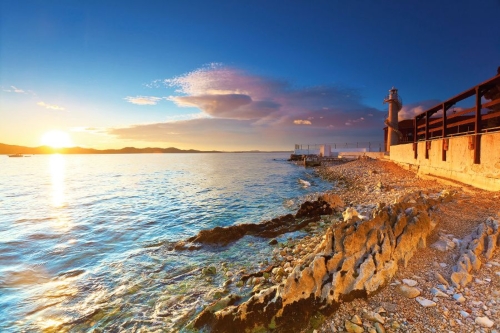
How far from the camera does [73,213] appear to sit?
57.3 ft

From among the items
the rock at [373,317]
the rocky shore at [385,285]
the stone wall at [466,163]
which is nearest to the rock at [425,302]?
the rocky shore at [385,285]

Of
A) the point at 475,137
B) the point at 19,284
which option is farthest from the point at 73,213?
the point at 475,137

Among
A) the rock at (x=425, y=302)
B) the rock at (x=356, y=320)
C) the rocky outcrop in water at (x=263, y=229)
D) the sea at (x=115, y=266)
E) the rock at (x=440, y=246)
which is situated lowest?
the sea at (x=115, y=266)

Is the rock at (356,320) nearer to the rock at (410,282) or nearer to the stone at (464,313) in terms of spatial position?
the rock at (410,282)

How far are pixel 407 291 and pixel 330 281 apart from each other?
4.41ft

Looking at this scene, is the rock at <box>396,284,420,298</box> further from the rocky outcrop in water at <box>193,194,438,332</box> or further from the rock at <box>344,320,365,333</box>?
the rock at <box>344,320,365,333</box>

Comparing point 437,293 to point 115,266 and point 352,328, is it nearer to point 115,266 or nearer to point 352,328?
point 352,328

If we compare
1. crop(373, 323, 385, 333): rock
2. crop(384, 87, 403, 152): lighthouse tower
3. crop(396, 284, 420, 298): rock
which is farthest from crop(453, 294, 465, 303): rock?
crop(384, 87, 403, 152): lighthouse tower

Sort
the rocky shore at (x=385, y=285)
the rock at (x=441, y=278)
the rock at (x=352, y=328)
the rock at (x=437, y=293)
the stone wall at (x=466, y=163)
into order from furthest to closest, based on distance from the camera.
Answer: the stone wall at (x=466, y=163) < the rock at (x=441, y=278) < the rock at (x=437, y=293) < the rocky shore at (x=385, y=285) < the rock at (x=352, y=328)

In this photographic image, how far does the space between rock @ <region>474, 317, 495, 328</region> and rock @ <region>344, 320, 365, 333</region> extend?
169 centimetres

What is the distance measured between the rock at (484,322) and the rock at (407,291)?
816 millimetres

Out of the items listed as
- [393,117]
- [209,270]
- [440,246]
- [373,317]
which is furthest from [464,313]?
[393,117]

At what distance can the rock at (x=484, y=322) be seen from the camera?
362cm

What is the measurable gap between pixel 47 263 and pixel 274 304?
9420 mm
